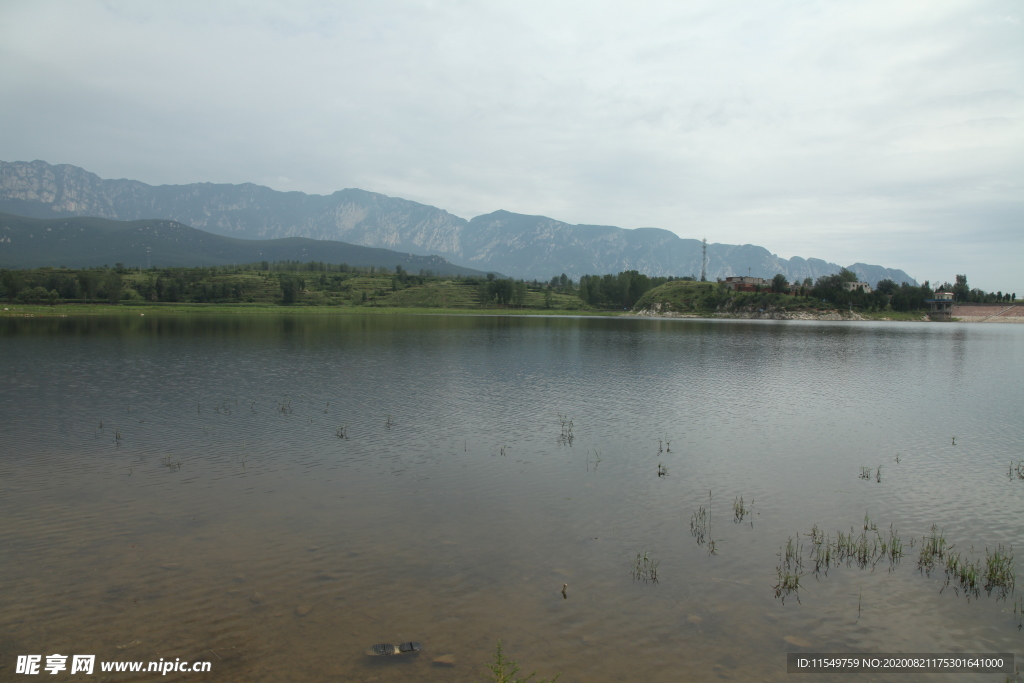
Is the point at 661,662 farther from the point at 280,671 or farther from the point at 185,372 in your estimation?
the point at 185,372

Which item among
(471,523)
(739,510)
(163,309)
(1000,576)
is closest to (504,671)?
(471,523)

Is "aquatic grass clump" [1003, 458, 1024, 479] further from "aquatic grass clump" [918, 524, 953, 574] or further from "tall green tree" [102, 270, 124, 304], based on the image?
"tall green tree" [102, 270, 124, 304]

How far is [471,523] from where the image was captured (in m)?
15.9

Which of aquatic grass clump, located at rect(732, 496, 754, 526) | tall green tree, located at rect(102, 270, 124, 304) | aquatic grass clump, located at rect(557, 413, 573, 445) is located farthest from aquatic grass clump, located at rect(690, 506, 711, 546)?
tall green tree, located at rect(102, 270, 124, 304)

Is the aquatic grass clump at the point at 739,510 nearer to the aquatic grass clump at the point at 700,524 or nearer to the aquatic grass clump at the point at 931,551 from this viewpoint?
the aquatic grass clump at the point at 700,524

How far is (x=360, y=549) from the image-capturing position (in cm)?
1392

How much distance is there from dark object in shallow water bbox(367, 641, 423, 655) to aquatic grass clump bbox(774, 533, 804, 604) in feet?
26.7

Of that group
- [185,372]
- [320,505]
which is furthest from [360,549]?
[185,372]

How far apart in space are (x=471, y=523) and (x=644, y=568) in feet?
16.5

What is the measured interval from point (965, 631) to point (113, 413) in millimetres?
34777

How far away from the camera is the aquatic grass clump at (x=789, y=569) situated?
12.7 m

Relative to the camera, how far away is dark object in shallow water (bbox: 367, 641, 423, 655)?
387 inches

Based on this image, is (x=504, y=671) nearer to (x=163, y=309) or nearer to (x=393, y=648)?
(x=393, y=648)

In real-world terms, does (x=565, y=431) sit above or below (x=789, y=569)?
above
